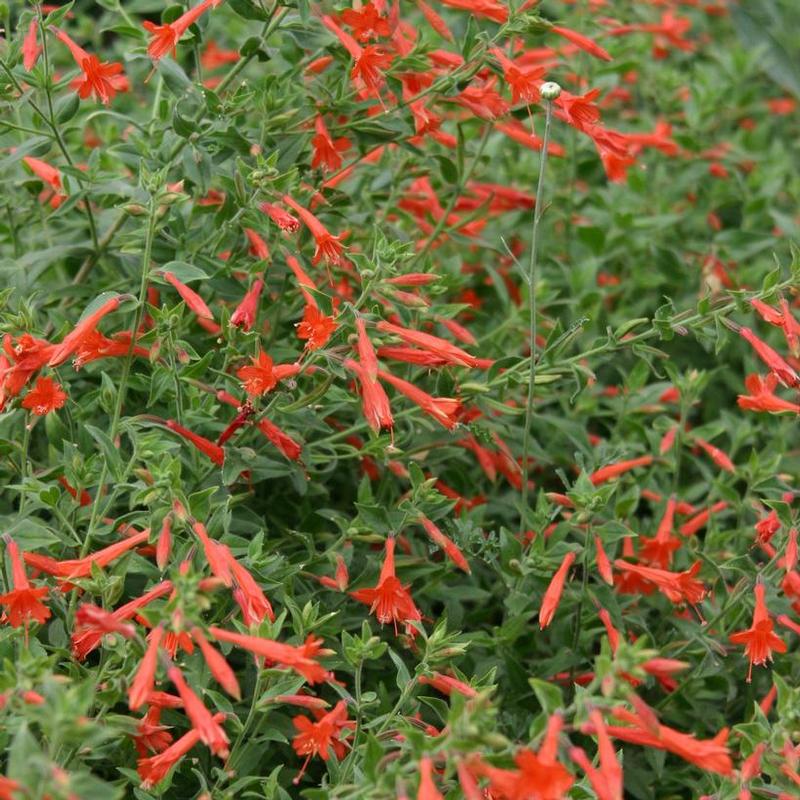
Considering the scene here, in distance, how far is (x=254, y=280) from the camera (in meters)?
2.93

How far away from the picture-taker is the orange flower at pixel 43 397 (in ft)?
8.55

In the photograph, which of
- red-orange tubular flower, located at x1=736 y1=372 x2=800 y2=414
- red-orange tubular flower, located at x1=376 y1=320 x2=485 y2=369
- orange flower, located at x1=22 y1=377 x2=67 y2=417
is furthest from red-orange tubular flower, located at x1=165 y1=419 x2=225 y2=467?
red-orange tubular flower, located at x1=736 y1=372 x2=800 y2=414

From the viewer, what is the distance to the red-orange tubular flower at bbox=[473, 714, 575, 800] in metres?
1.82

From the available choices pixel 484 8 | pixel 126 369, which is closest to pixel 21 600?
pixel 126 369

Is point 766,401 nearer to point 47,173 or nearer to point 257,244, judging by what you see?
point 257,244

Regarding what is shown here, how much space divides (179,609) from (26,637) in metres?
0.40

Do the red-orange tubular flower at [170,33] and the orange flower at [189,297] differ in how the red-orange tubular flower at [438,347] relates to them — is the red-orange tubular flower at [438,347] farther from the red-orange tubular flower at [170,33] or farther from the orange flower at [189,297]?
the red-orange tubular flower at [170,33]

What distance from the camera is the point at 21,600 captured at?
232 centimetres

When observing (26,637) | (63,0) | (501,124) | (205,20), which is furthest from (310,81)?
(63,0)

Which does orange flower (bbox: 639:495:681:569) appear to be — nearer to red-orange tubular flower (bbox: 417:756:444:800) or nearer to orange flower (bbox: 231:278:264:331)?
orange flower (bbox: 231:278:264:331)

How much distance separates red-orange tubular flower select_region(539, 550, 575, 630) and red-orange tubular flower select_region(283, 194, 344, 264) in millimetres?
902

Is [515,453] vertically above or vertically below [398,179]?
below

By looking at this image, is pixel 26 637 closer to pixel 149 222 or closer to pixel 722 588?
pixel 149 222

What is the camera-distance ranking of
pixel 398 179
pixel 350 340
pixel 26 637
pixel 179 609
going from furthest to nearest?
1. pixel 398 179
2. pixel 350 340
3. pixel 26 637
4. pixel 179 609
